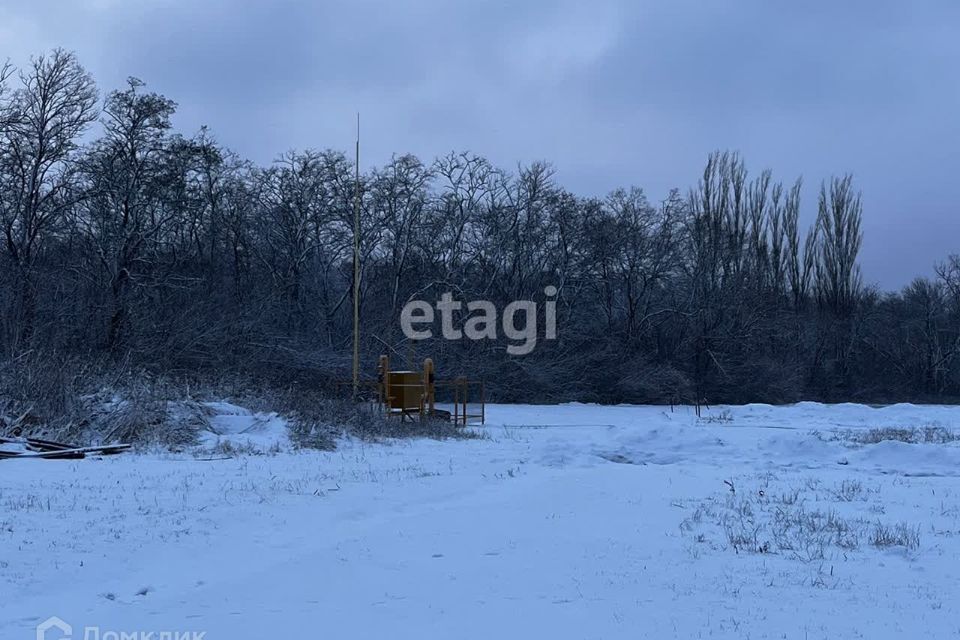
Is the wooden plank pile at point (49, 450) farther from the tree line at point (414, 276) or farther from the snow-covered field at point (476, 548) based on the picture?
the tree line at point (414, 276)

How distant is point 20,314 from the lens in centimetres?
2567

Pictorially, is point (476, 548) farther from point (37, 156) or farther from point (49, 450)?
point (37, 156)

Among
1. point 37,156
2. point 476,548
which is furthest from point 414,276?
point 476,548

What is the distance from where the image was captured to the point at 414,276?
43.7m

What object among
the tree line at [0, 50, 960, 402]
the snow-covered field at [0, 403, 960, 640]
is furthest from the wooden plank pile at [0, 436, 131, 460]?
the tree line at [0, 50, 960, 402]

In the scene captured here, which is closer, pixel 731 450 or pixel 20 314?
pixel 731 450

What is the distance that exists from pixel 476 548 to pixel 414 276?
36654 mm

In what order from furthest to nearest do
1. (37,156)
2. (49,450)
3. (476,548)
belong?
(37,156) → (49,450) → (476,548)

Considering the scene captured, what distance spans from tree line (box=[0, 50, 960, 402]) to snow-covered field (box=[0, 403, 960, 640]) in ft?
56.1

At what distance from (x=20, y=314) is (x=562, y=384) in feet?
77.6

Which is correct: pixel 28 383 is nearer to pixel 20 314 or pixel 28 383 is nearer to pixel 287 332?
pixel 20 314

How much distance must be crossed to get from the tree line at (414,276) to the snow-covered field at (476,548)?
17.1 m

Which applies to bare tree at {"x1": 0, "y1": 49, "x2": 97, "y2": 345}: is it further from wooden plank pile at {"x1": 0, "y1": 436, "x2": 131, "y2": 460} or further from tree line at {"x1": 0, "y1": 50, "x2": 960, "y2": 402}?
wooden plank pile at {"x1": 0, "y1": 436, "x2": 131, "y2": 460}

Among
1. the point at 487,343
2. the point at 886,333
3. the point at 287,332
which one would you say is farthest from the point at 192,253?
the point at 886,333
